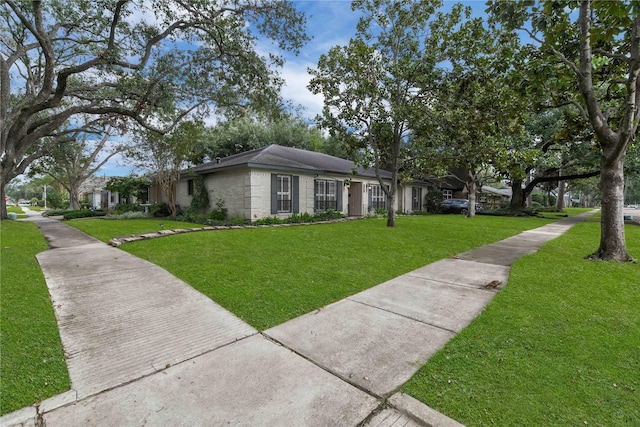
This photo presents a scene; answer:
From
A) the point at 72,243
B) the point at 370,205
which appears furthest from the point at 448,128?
the point at 72,243

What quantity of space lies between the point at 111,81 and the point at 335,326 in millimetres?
14803

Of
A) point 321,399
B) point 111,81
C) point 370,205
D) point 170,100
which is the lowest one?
point 321,399

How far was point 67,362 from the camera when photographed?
109 inches

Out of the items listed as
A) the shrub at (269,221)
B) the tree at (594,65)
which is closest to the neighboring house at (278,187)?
the shrub at (269,221)

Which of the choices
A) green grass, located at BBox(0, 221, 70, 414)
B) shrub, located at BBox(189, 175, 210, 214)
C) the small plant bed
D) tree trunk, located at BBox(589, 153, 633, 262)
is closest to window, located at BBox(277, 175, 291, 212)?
the small plant bed

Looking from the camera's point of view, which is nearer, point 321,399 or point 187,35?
point 321,399

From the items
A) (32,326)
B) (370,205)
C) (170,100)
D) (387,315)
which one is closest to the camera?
(32,326)

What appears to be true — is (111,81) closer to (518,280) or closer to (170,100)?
(170,100)

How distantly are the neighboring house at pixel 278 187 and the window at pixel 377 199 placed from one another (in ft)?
0.22

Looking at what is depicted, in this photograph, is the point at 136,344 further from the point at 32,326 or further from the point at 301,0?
the point at 301,0

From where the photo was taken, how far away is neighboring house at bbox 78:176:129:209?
31.9m

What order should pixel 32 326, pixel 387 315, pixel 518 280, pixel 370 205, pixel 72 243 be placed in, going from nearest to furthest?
pixel 32 326 < pixel 387 315 < pixel 518 280 < pixel 72 243 < pixel 370 205

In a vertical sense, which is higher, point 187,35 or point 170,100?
point 187,35

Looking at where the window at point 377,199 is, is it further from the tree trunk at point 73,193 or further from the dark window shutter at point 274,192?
the tree trunk at point 73,193
